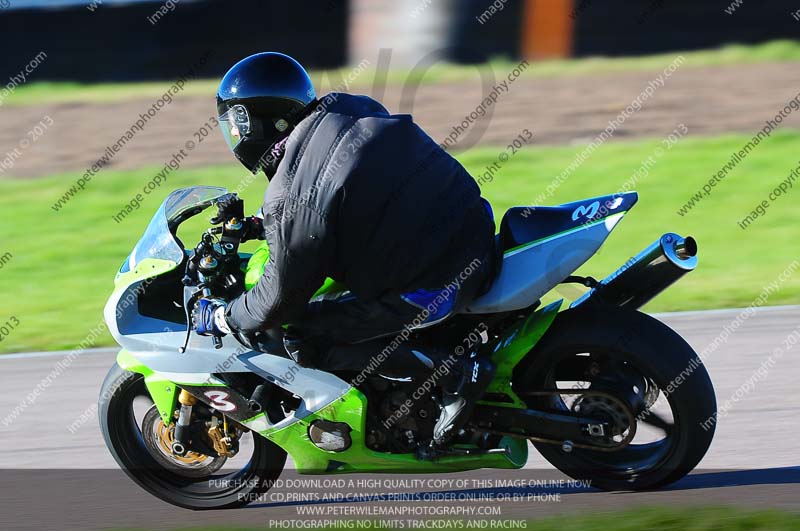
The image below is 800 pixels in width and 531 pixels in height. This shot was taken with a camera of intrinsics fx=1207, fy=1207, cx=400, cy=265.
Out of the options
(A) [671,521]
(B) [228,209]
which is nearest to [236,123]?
→ (B) [228,209]

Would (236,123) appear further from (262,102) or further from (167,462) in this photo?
(167,462)

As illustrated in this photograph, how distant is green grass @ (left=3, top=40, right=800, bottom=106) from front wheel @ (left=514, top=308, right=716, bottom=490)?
11.3 meters

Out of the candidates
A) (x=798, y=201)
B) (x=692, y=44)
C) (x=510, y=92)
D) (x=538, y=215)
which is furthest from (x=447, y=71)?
(x=538, y=215)

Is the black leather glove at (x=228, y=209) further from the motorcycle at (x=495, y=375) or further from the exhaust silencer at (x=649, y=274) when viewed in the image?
the exhaust silencer at (x=649, y=274)

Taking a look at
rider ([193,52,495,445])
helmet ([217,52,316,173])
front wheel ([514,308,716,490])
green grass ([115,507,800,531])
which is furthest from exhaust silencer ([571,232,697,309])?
helmet ([217,52,316,173])

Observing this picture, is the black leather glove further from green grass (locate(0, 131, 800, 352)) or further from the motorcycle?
green grass (locate(0, 131, 800, 352))

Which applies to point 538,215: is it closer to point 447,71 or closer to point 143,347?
point 143,347

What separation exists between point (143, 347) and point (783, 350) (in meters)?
3.63

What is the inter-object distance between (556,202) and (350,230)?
6803 millimetres

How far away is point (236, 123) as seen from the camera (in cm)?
446

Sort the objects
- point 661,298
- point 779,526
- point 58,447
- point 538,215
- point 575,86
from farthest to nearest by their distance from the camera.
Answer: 1. point 575,86
2. point 661,298
3. point 58,447
4. point 538,215
5. point 779,526

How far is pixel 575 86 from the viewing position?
15.4 meters

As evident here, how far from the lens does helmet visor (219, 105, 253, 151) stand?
4.43 meters

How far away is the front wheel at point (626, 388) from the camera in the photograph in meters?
4.54
